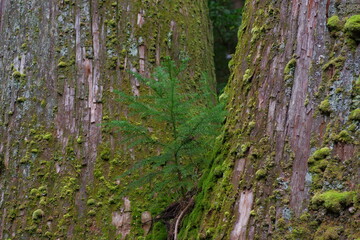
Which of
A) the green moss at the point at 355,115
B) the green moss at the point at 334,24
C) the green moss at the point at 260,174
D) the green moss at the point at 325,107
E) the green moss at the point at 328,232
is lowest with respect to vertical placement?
the green moss at the point at 328,232

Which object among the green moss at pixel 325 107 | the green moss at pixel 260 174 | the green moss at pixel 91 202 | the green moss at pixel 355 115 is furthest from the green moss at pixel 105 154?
the green moss at pixel 355 115

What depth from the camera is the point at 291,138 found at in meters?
1.86

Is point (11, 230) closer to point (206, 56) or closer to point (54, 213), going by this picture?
point (54, 213)

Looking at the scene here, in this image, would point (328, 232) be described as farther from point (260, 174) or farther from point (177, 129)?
point (177, 129)

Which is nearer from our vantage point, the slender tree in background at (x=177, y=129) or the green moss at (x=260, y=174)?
the green moss at (x=260, y=174)

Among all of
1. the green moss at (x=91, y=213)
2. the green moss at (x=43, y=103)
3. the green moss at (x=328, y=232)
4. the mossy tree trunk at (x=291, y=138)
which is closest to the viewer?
the green moss at (x=328, y=232)

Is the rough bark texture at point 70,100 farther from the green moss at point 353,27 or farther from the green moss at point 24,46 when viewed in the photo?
the green moss at point 353,27

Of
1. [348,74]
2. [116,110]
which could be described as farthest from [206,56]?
[348,74]

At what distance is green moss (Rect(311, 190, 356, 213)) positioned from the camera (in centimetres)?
158

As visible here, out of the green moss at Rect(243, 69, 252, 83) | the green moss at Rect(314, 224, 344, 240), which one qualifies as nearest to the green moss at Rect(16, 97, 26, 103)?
the green moss at Rect(243, 69, 252, 83)

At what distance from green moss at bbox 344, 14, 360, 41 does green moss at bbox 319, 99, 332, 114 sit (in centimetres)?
30

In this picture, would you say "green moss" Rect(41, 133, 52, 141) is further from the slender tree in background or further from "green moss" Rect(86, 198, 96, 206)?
the slender tree in background

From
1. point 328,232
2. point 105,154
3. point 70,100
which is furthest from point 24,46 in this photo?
point 328,232

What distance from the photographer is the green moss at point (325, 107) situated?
1.78 m
